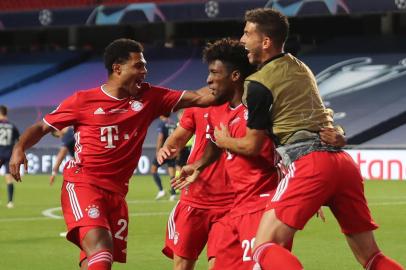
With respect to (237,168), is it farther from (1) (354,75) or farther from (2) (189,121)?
(1) (354,75)

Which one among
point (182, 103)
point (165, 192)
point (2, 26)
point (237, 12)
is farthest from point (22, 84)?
point (182, 103)

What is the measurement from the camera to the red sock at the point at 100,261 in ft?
24.1

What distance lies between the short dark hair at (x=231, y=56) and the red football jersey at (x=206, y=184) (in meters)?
0.66

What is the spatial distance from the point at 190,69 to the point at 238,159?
1176 inches

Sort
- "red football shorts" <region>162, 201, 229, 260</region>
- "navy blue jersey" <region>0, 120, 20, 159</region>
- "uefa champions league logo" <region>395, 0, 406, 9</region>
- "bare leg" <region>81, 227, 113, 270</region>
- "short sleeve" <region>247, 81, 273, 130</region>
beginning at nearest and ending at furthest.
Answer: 1. "short sleeve" <region>247, 81, 273, 130</region>
2. "bare leg" <region>81, 227, 113, 270</region>
3. "red football shorts" <region>162, 201, 229, 260</region>
4. "navy blue jersey" <region>0, 120, 20, 159</region>
5. "uefa champions league logo" <region>395, 0, 406, 9</region>

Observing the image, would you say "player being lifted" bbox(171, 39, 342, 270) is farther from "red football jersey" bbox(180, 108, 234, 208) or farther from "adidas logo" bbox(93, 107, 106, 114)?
"adidas logo" bbox(93, 107, 106, 114)

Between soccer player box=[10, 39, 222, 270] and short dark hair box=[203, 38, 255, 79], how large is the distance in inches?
11.7

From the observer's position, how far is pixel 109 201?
778cm

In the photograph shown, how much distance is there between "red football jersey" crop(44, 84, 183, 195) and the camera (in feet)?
25.7

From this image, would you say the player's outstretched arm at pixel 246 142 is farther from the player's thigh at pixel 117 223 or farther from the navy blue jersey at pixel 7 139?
the navy blue jersey at pixel 7 139

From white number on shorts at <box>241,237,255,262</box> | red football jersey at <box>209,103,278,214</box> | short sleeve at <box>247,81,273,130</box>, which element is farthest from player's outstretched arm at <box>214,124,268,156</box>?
white number on shorts at <box>241,237,255,262</box>

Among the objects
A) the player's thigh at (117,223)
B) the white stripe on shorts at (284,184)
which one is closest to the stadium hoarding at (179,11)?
the player's thigh at (117,223)

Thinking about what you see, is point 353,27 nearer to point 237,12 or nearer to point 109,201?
point 237,12

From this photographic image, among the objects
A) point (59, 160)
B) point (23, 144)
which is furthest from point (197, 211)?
point (59, 160)
